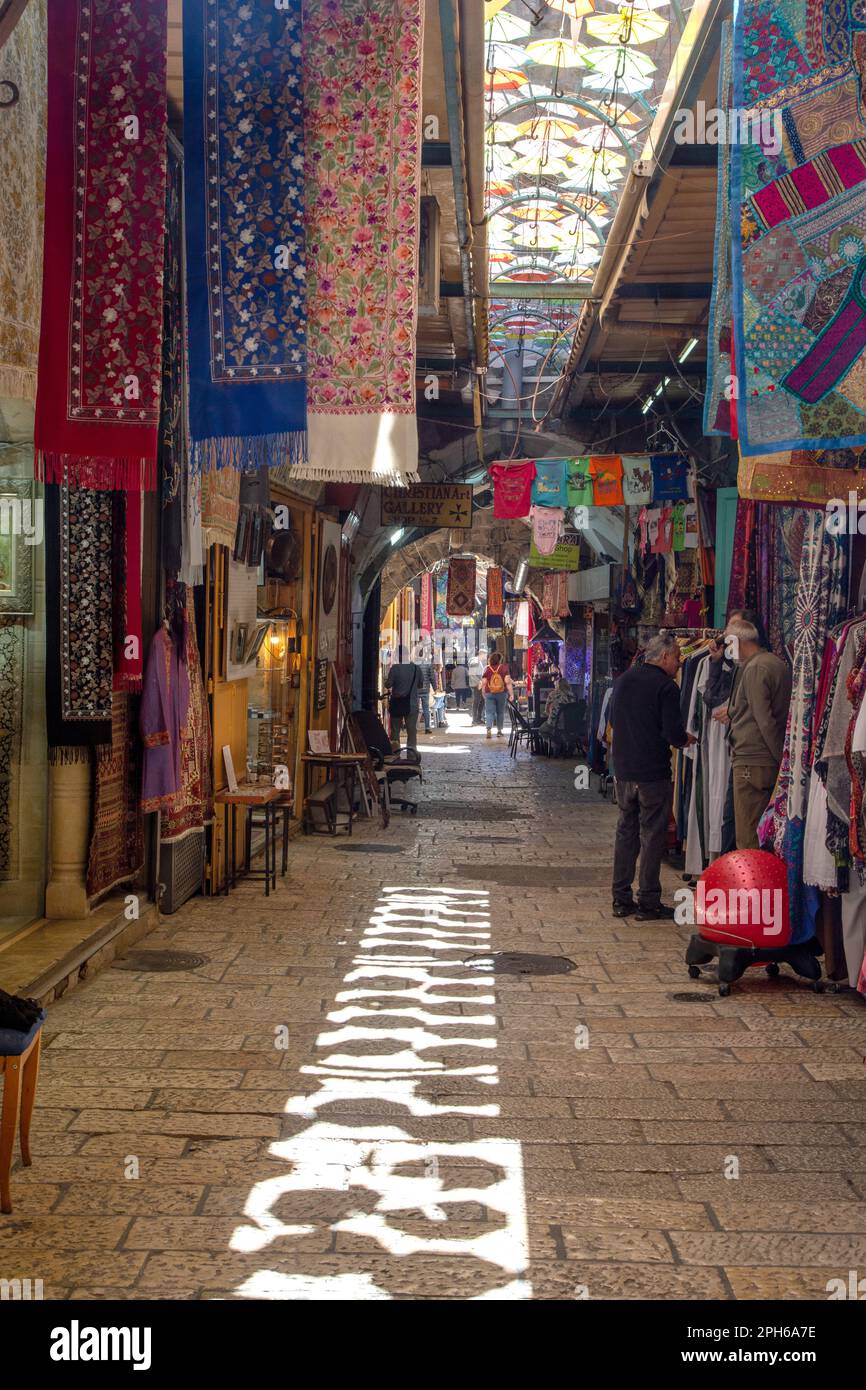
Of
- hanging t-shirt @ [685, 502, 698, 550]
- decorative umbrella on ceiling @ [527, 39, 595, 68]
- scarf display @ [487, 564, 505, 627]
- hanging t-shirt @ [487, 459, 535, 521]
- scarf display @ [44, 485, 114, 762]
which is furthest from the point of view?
scarf display @ [487, 564, 505, 627]

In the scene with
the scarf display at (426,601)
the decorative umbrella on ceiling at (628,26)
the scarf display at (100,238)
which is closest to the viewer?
the scarf display at (100,238)

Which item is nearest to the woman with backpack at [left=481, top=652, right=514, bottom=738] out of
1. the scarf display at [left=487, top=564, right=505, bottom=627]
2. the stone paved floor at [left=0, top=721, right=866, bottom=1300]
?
the scarf display at [left=487, top=564, right=505, bottom=627]

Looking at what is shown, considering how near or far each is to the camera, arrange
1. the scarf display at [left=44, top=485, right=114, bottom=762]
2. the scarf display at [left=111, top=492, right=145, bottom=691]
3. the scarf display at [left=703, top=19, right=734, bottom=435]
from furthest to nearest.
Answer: the scarf display at [left=111, top=492, right=145, bottom=691] < the scarf display at [left=44, top=485, right=114, bottom=762] < the scarf display at [left=703, top=19, right=734, bottom=435]

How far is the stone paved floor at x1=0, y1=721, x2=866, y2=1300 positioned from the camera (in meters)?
3.06

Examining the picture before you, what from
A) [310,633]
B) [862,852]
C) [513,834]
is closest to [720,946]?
[862,852]

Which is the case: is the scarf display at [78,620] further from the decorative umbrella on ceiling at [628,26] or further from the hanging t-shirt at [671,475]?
the hanging t-shirt at [671,475]

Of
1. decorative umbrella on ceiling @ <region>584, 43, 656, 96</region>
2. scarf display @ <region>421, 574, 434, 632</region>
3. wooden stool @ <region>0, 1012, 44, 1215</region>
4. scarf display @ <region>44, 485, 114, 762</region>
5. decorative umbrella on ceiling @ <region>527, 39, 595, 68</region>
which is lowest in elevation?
wooden stool @ <region>0, 1012, 44, 1215</region>

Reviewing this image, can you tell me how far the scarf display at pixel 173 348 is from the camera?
5738mm

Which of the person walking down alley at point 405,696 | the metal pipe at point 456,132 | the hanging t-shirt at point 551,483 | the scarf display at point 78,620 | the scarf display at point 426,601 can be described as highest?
the metal pipe at point 456,132

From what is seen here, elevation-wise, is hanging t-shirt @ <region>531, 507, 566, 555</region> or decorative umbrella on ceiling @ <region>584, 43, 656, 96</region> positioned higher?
decorative umbrella on ceiling @ <region>584, 43, 656, 96</region>

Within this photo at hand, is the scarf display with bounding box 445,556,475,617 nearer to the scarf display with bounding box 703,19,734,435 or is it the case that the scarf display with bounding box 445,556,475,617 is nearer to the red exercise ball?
the red exercise ball

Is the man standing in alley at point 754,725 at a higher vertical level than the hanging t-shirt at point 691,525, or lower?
lower

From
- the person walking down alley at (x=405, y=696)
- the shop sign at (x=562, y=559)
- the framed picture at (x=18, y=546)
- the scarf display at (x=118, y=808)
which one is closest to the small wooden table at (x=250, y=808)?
the scarf display at (x=118, y=808)

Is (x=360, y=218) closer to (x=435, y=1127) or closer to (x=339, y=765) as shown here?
(x=435, y=1127)
